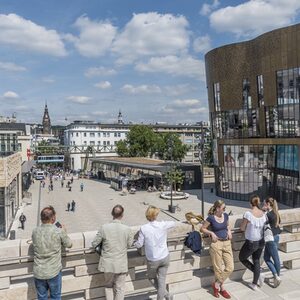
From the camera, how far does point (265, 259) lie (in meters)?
6.10

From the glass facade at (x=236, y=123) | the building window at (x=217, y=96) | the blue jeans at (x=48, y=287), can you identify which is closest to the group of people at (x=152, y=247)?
the blue jeans at (x=48, y=287)

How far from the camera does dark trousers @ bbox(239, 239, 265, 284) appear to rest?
230 inches

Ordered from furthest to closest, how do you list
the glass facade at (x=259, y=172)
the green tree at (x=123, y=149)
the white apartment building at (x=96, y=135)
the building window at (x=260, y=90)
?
the white apartment building at (x=96, y=135) → the green tree at (x=123, y=149) → the building window at (x=260, y=90) → the glass facade at (x=259, y=172)

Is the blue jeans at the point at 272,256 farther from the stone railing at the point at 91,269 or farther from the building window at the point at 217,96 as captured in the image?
the building window at the point at 217,96

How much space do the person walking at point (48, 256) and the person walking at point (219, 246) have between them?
2.24 metres

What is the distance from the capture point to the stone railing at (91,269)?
4629 millimetres

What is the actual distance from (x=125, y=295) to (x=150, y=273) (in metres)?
0.62

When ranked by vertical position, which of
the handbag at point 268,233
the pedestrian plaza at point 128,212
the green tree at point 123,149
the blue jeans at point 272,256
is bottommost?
the pedestrian plaza at point 128,212

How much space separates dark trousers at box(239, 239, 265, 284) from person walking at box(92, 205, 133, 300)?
7.05 feet

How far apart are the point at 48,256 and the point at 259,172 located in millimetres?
40726

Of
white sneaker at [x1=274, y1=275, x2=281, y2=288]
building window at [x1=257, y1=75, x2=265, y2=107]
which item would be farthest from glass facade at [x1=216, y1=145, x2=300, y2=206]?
white sneaker at [x1=274, y1=275, x2=281, y2=288]

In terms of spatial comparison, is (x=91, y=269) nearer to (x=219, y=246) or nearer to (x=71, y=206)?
(x=219, y=246)

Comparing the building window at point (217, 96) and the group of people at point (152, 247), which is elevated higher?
the building window at point (217, 96)

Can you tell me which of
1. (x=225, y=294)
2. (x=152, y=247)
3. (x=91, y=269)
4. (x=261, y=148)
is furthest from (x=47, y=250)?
(x=261, y=148)
